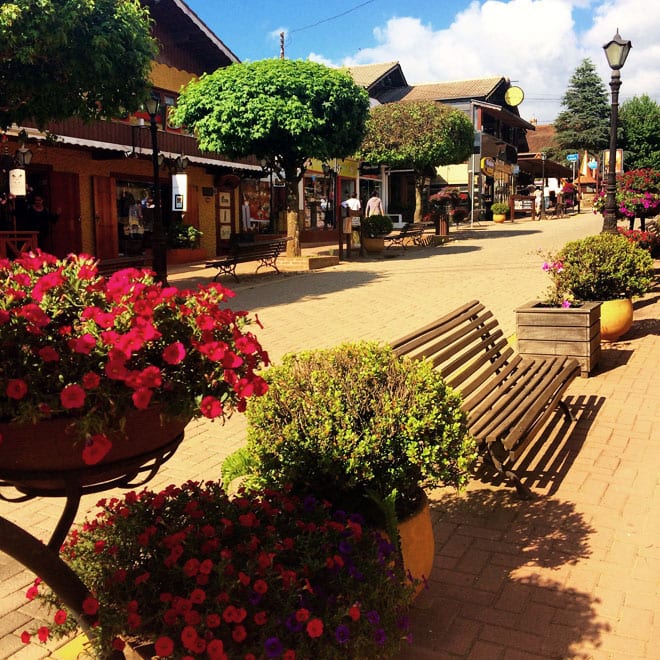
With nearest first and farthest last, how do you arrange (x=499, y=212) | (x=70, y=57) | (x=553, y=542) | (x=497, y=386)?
1. (x=553, y=542)
2. (x=497, y=386)
3. (x=70, y=57)
4. (x=499, y=212)

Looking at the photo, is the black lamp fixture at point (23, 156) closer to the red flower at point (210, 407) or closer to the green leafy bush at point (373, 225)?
the green leafy bush at point (373, 225)

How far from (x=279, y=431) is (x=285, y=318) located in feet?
25.5

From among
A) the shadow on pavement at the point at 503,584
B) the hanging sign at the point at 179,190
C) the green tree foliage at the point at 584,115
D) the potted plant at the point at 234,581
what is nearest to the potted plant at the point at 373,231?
the hanging sign at the point at 179,190

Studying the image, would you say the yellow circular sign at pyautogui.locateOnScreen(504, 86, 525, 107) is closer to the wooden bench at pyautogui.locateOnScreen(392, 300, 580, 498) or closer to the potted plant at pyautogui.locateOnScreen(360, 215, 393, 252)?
the potted plant at pyautogui.locateOnScreen(360, 215, 393, 252)

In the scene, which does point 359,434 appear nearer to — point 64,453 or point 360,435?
point 360,435

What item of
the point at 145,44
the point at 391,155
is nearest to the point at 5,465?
the point at 145,44

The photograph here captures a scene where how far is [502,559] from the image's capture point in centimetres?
361

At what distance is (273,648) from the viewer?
2.09 metres

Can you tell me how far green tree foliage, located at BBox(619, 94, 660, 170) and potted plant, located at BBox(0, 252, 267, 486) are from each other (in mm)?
46504

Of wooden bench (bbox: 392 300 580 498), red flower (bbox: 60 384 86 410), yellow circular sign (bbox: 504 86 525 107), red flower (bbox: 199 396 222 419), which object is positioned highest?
yellow circular sign (bbox: 504 86 525 107)

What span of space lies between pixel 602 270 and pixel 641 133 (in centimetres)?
4222

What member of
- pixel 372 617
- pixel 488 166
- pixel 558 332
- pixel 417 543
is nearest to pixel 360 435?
pixel 417 543

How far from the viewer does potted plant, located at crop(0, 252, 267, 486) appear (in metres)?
1.82

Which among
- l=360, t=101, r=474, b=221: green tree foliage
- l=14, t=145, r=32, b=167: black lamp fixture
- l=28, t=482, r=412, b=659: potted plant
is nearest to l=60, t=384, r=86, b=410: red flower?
l=28, t=482, r=412, b=659: potted plant
